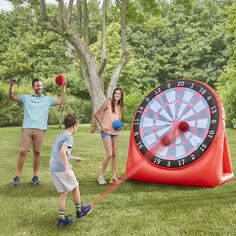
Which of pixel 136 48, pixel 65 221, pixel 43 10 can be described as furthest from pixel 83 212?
pixel 136 48

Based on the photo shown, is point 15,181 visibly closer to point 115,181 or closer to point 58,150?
point 115,181

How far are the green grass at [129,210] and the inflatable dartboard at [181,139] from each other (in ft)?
0.69

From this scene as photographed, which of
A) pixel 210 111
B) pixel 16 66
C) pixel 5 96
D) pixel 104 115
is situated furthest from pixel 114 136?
pixel 16 66

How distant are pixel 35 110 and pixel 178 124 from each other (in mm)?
2269

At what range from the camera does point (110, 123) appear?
23.0 ft

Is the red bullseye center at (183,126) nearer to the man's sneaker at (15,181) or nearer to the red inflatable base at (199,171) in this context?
the red inflatable base at (199,171)

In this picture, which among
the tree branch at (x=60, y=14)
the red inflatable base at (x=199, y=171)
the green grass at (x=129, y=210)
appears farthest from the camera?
the tree branch at (x=60, y=14)

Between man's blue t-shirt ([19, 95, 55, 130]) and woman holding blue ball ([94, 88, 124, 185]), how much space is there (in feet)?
2.74

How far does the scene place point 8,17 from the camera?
4941 cm

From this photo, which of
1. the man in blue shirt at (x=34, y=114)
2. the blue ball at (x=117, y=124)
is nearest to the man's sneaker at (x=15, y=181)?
the man in blue shirt at (x=34, y=114)

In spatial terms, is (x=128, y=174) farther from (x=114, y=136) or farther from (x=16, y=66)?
(x=16, y=66)

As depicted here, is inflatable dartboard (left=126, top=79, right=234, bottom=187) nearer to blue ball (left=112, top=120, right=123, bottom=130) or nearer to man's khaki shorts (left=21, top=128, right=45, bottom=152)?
blue ball (left=112, top=120, right=123, bottom=130)

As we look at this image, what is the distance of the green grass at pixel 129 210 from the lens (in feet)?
15.4

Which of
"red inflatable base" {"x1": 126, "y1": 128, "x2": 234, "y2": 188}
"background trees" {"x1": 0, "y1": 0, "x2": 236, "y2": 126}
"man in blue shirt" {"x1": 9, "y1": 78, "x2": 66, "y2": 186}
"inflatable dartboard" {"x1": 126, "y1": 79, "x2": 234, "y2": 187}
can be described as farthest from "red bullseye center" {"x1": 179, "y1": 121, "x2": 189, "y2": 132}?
"background trees" {"x1": 0, "y1": 0, "x2": 236, "y2": 126}
